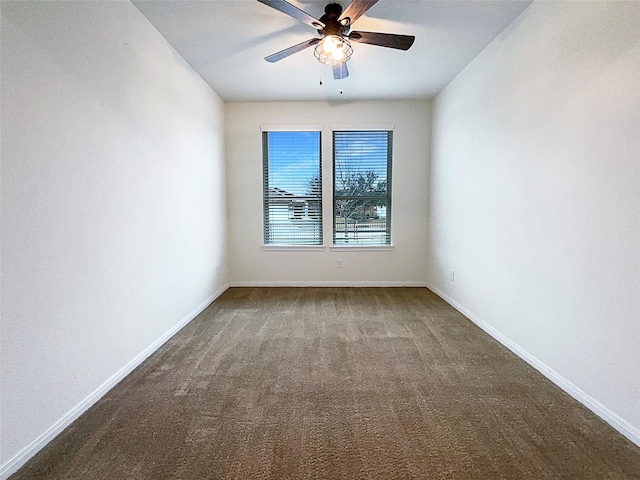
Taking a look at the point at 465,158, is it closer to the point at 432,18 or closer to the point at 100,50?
the point at 432,18

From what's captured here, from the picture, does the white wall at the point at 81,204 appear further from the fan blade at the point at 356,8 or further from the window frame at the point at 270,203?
the window frame at the point at 270,203

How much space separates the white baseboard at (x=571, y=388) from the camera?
1709 mm

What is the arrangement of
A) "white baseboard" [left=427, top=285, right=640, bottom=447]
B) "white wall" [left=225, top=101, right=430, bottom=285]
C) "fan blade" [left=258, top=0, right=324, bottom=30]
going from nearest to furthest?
"white baseboard" [left=427, top=285, right=640, bottom=447]
"fan blade" [left=258, top=0, right=324, bottom=30]
"white wall" [left=225, top=101, right=430, bottom=285]

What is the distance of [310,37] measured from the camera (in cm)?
304

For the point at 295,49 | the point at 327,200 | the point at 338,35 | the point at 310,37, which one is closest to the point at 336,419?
the point at 338,35

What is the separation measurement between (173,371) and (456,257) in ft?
10.3

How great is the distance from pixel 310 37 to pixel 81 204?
231cm

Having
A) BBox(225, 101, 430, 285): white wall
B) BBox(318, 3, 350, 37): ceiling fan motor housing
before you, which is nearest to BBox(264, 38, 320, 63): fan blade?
BBox(318, 3, 350, 37): ceiling fan motor housing

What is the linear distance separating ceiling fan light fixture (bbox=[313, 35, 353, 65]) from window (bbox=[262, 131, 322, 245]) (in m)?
2.09

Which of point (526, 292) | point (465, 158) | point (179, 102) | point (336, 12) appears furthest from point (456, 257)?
point (179, 102)

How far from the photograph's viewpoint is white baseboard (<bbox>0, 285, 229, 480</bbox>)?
58.6 inches

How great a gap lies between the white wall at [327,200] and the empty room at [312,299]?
59cm

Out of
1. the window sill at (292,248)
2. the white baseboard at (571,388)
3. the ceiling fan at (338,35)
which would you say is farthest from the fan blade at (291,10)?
the window sill at (292,248)

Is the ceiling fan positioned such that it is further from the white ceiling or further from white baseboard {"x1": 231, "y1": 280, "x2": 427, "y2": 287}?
white baseboard {"x1": 231, "y1": 280, "x2": 427, "y2": 287}
